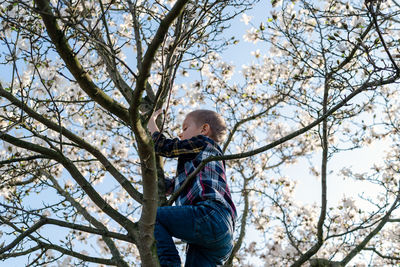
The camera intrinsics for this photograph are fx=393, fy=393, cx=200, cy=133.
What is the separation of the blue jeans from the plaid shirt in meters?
0.08

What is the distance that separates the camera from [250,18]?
5.12m

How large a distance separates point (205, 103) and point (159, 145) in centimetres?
343

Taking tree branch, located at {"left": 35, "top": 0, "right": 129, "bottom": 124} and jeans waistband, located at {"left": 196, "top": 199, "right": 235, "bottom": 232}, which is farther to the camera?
jeans waistband, located at {"left": 196, "top": 199, "right": 235, "bottom": 232}

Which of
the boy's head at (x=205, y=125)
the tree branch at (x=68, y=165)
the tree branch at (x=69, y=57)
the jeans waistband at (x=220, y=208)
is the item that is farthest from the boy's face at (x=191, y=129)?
the tree branch at (x=69, y=57)

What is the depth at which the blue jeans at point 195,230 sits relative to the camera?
212 centimetres

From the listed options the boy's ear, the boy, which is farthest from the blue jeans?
the boy's ear

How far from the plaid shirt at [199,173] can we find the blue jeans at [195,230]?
75mm

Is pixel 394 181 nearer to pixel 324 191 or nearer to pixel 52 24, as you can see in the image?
pixel 324 191

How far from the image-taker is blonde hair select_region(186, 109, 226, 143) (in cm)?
281

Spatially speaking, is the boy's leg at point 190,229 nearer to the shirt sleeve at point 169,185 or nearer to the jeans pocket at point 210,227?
the jeans pocket at point 210,227

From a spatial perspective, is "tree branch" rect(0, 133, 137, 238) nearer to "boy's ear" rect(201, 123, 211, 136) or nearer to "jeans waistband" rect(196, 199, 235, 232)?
"jeans waistband" rect(196, 199, 235, 232)

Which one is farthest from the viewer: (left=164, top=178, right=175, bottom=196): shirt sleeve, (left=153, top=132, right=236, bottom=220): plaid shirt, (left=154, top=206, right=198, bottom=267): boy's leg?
(left=164, top=178, right=175, bottom=196): shirt sleeve

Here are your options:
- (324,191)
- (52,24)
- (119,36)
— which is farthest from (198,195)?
(119,36)

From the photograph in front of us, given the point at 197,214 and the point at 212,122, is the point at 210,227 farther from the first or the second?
the point at 212,122
